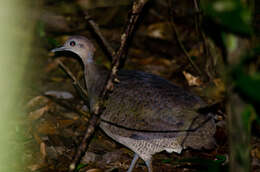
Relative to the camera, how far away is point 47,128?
4.92 m

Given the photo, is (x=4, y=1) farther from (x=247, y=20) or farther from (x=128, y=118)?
(x=128, y=118)

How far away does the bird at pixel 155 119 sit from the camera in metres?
3.79

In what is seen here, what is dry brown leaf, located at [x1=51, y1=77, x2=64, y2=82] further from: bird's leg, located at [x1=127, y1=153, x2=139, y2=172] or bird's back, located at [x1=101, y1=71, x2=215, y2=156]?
bird's leg, located at [x1=127, y1=153, x2=139, y2=172]

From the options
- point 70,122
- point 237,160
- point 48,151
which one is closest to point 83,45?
point 70,122

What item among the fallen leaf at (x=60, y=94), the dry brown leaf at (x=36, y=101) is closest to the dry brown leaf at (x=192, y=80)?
the fallen leaf at (x=60, y=94)

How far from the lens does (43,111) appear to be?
17.2 ft

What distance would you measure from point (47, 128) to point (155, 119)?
172 centimetres

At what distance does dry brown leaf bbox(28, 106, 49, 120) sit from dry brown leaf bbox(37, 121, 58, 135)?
181mm

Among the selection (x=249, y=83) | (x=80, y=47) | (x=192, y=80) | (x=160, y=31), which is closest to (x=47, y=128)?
(x=80, y=47)

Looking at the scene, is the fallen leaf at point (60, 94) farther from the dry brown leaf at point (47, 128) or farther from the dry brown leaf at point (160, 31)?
Answer: the dry brown leaf at point (160, 31)

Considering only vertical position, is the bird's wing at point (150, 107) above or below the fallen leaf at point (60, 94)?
below

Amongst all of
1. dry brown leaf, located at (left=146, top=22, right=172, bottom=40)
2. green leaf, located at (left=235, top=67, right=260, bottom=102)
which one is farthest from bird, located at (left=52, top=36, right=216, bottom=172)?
dry brown leaf, located at (left=146, top=22, right=172, bottom=40)

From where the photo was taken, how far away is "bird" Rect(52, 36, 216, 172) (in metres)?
3.79

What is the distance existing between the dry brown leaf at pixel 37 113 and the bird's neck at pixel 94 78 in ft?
2.82
